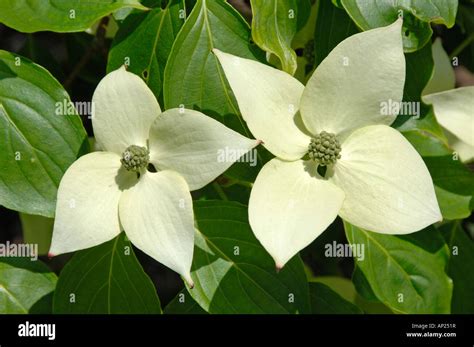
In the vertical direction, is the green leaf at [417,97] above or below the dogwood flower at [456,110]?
above

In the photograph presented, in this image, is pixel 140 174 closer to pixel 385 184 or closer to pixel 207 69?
pixel 207 69

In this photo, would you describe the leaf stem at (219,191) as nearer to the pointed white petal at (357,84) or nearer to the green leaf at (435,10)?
the pointed white petal at (357,84)

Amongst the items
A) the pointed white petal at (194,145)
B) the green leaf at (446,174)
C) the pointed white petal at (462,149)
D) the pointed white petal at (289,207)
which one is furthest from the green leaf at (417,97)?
the pointed white petal at (194,145)

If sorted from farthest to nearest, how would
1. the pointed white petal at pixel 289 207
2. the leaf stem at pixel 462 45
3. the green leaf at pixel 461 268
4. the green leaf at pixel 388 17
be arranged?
1. the leaf stem at pixel 462 45
2. the green leaf at pixel 461 268
3. the green leaf at pixel 388 17
4. the pointed white petal at pixel 289 207

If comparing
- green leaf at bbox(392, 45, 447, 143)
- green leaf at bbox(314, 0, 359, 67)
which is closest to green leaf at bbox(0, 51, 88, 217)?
green leaf at bbox(314, 0, 359, 67)

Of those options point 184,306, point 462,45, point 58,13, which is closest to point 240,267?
point 184,306
